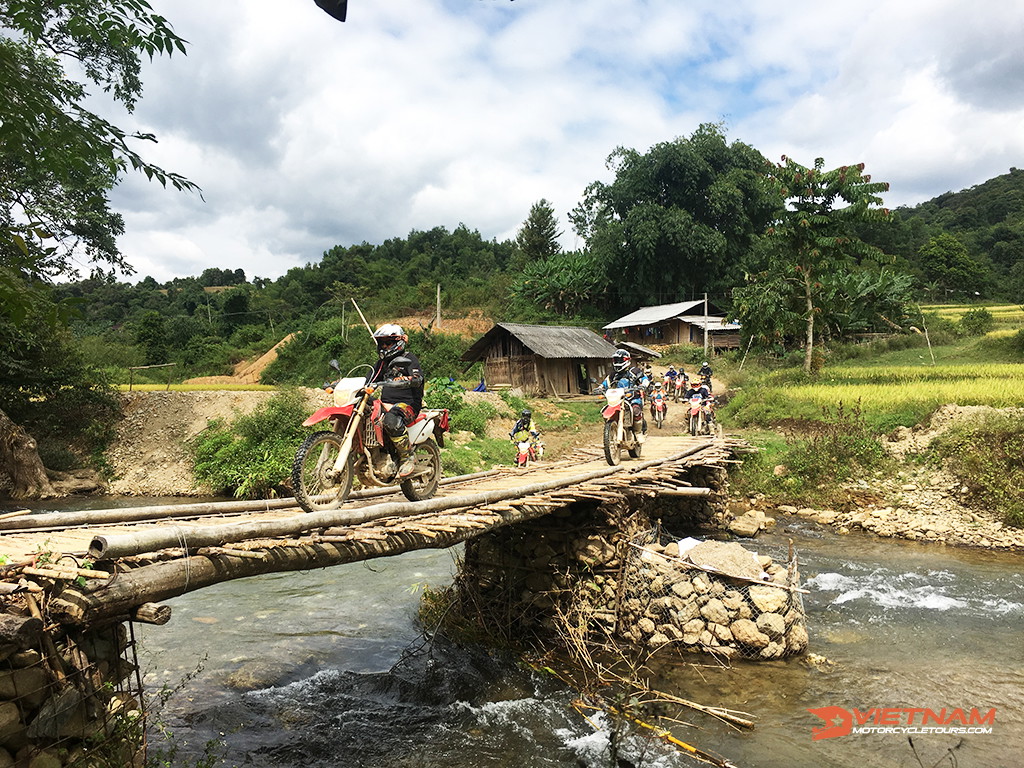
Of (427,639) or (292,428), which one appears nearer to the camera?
(427,639)

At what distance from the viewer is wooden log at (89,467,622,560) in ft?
12.5

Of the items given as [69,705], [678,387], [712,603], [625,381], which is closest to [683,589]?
[712,603]

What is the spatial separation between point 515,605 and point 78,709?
20.2 feet

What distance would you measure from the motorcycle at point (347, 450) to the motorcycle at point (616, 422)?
5132 millimetres

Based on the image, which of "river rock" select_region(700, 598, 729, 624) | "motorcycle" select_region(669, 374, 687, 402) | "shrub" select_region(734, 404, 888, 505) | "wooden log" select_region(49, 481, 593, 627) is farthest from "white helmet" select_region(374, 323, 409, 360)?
"motorcycle" select_region(669, 374, 687, 402)

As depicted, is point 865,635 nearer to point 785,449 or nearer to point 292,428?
point 785,449

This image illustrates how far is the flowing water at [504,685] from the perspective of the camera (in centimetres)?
627

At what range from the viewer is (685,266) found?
49.3 meters

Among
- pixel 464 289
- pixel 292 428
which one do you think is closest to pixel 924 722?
pixel 292 428

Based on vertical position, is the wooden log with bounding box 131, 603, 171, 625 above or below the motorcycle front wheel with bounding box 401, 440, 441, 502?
below

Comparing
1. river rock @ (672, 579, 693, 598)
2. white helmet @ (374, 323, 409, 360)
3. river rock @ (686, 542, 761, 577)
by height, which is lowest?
river rock @ (672, 579, 693, 598)

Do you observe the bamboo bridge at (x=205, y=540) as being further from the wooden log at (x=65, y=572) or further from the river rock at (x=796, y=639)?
the river rock at (x=796, y=639)

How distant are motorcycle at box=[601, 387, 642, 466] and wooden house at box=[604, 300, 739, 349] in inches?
1120

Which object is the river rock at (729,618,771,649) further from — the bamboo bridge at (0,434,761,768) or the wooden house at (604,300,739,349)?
the wooden house at (604,300,739,349)
